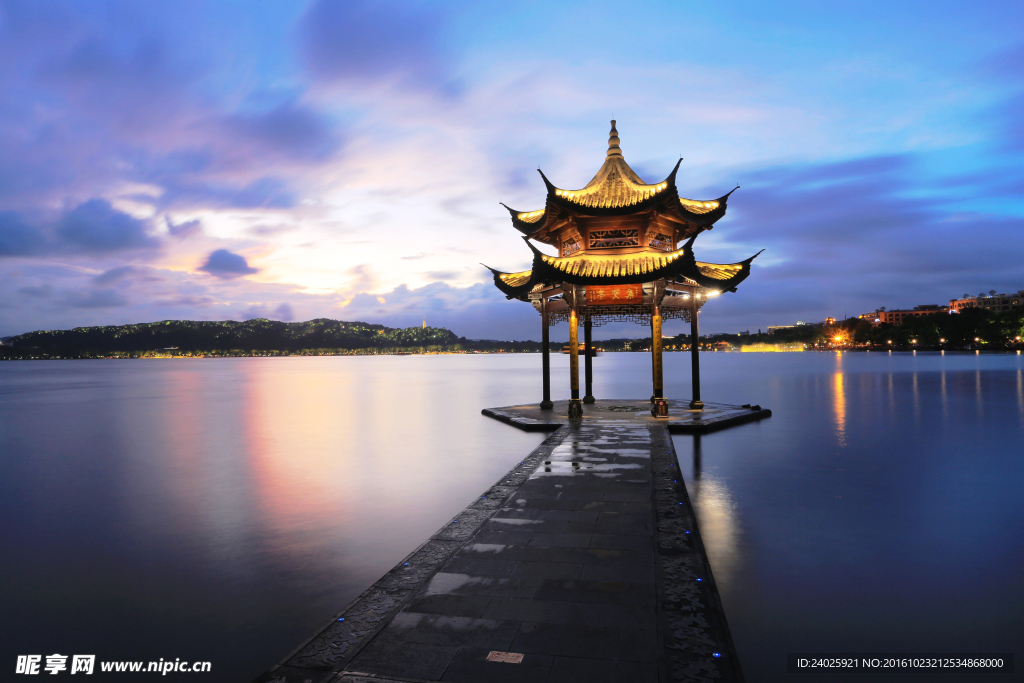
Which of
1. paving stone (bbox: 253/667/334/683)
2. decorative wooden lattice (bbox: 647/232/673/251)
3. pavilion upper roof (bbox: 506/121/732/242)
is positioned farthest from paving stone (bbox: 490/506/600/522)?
decorative wooden lattice (bbox: 647/232/673/251)

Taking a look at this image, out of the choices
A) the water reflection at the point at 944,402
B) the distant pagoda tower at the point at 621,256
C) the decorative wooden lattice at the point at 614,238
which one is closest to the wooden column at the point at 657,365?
the distant pagoda tower at the point at 621,256

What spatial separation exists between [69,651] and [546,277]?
11.7m

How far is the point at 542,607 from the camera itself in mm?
4312

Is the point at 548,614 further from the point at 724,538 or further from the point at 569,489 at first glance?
the point at 724,538

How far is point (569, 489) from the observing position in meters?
8.05

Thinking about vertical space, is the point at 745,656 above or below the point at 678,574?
below

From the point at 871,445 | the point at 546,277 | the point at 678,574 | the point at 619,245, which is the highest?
the point at 619,245

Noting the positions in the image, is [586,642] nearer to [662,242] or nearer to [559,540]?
[559,540]

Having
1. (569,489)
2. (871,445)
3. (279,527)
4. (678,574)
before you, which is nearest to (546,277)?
(569,489)

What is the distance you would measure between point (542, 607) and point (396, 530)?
563 centimetres

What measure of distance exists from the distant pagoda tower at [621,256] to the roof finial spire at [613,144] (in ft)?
0.10

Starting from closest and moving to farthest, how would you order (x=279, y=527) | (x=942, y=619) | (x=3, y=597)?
(x=942, y=619) < (x=3, y=597) < (x=279, y=527)

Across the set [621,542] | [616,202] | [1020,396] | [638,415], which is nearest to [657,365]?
[638,415]

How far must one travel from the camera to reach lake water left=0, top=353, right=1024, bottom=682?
570 cm
